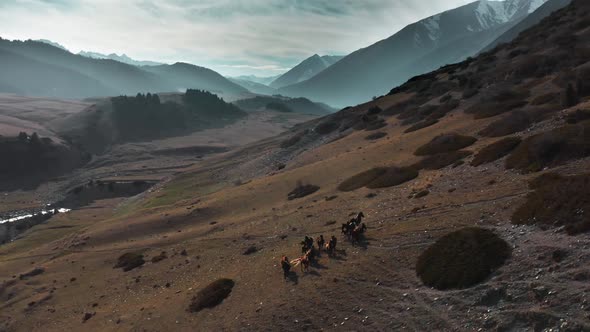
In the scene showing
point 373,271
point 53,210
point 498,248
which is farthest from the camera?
point 53,210

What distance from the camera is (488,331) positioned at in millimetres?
18000

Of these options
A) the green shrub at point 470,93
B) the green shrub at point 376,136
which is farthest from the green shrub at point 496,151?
the green shrub at point 376,136

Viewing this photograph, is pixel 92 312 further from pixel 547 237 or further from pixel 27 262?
pixel 547 237

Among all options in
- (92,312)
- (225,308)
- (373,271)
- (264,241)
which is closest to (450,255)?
(373,271)

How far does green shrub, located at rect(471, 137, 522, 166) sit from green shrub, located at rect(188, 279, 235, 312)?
84.8ft

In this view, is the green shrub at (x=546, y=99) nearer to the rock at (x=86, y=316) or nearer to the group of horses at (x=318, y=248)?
the group of horses at (x=318, y=248)

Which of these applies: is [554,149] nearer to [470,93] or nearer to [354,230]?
[354,230]

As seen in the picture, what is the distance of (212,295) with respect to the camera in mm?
30609

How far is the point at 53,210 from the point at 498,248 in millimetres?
143495

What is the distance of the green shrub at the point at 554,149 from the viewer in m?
29.3

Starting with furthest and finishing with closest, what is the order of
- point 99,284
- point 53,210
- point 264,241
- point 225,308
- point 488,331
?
1. point 53,210
2. point 99,284
3. point 264,241
4. point 225,308
5. point 488,331

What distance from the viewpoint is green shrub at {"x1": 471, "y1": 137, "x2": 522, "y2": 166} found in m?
36.8

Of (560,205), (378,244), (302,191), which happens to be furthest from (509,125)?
(302,191)

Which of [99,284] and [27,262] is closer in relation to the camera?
[99,284]
